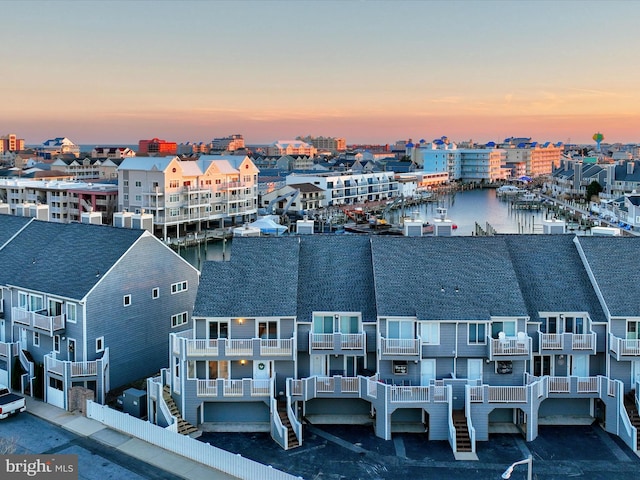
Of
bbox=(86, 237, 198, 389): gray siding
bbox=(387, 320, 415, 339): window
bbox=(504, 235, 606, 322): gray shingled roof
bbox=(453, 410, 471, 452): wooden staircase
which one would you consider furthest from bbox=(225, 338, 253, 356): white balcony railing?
bbox=(504, 235, 606, 322): gray shingled roof

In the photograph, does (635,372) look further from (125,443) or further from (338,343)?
(125,443)

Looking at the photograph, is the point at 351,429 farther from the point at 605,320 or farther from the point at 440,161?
the point at 440,161

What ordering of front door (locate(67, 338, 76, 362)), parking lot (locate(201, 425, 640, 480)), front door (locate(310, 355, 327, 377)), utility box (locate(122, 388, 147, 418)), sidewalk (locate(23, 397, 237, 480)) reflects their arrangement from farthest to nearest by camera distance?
1. front door (locate(67, 338, 76, 362))
2. utility box (locate(122, 388, 147, 418))
3. front door (locate(310, 355, 327, 377))
4. parking lot (locate(201, 425, 640, 480))
5. sidewalk (locate(23, 397, 237, 480))

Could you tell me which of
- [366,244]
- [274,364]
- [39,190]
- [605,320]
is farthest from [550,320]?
[39,190]

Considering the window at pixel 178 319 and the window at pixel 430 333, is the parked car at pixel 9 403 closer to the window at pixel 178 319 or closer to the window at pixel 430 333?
the window at pixel 178 319

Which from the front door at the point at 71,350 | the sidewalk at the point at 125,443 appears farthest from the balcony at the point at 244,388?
the front door at the point at 71,350

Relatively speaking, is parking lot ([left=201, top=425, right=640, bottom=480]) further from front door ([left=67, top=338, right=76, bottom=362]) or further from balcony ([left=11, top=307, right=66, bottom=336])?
balcony ([left=11, top=307, right=66, bottom=336])
